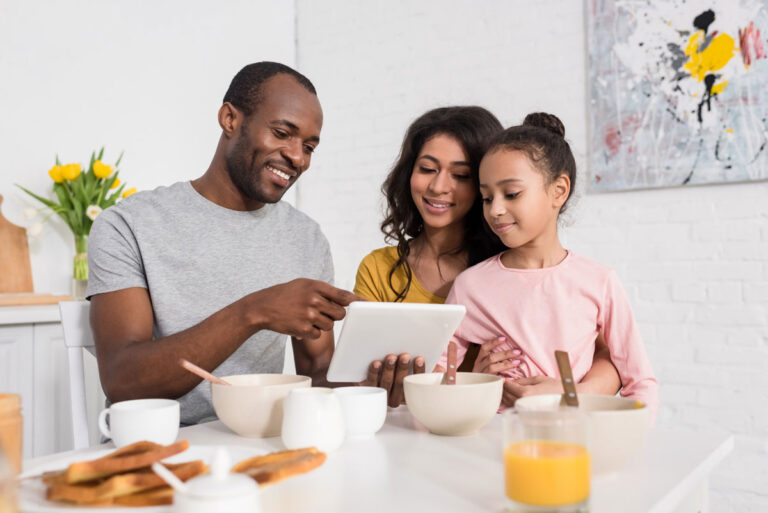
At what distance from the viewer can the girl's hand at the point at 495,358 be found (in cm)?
137

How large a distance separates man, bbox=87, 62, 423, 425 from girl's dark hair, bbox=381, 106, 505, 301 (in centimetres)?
25

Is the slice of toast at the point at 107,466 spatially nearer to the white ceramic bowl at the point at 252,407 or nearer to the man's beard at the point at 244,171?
the white ceramic bowl at the point at 252,407


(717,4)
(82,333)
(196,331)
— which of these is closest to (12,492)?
(196,331)

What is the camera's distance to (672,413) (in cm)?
261

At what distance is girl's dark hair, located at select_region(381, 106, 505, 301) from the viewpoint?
172 cm

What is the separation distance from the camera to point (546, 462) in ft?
2.04

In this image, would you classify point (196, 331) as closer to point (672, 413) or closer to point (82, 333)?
Answer: point (82, 333)

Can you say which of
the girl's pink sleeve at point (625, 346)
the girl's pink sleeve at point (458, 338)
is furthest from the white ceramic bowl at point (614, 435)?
the girl's pink sleeve at point (458, 338)

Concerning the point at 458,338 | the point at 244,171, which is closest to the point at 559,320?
the point at 458,338

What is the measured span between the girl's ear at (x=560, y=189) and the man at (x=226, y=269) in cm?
60

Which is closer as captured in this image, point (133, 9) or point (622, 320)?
point (622, 320)

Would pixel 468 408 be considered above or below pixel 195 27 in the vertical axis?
below

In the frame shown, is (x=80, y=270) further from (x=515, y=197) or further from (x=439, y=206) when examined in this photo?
(x=515, y=197)

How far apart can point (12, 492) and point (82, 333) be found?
3.30 ft
